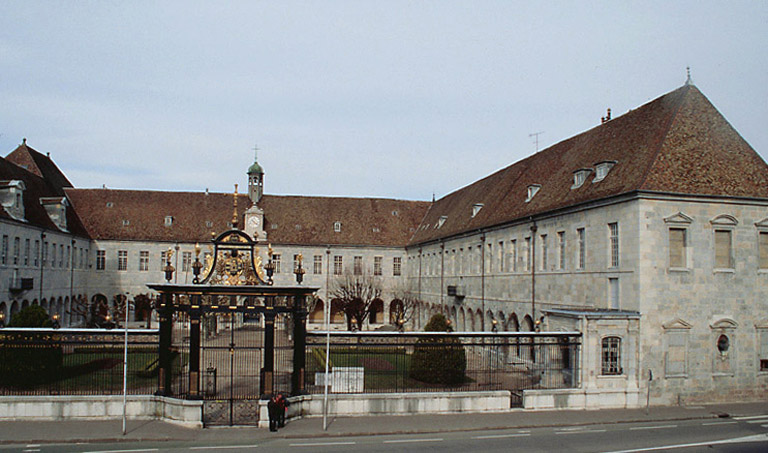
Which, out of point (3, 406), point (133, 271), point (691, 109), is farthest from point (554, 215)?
point (133, 271)

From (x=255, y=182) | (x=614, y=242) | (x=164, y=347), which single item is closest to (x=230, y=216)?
(x=255, y=182)

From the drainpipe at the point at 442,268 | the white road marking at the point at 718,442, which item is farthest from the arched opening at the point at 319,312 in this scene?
the white road marking at the point at 718,442

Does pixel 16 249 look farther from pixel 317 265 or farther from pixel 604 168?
pixel 604 168

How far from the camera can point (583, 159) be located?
35469 millimetres

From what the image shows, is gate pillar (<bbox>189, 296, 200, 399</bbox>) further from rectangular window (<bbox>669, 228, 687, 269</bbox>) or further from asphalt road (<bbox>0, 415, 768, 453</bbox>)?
rectangular window (<bbox>669, 228, 687, 269</bbox>)

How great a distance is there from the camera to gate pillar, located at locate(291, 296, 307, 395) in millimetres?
21672

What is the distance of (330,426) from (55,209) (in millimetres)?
42893

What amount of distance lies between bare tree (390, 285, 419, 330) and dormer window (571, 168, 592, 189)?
26214 mm

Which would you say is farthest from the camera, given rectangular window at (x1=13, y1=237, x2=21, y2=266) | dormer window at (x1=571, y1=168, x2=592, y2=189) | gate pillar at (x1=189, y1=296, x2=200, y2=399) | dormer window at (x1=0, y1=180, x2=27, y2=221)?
dormer window at (x1=0, y1=180, x2=27, y2=221)

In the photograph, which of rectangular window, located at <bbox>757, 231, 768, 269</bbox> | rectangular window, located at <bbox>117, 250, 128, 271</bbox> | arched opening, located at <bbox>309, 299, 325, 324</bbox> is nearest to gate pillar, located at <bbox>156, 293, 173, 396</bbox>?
rectangular window, located at <bbox>757, 231, 768, 269</bbox>

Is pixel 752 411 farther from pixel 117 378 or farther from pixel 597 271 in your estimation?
pixel 117 378

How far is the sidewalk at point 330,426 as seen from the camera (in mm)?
19000

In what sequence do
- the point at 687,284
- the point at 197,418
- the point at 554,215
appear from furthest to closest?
the point at 554,215
the point at 687,284
the point at 197,418

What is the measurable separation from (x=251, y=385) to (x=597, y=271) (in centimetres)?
1576
